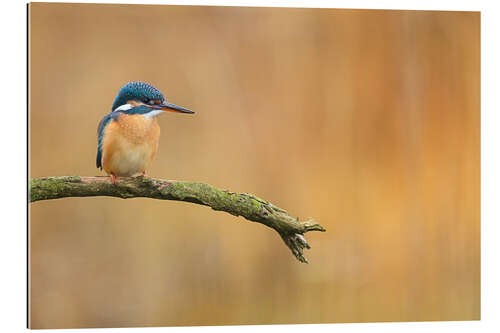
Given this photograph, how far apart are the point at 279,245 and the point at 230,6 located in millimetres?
1420

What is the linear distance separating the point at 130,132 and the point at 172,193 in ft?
1.30

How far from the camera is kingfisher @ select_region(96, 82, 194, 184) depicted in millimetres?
4086

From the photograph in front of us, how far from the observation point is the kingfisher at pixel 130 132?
4086 millimetres

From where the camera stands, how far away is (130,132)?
4.09 m

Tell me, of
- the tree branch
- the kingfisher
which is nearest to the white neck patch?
the kingfisher

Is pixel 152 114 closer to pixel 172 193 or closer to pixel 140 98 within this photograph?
pixel 140 98

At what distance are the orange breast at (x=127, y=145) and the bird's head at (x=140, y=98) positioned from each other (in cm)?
9

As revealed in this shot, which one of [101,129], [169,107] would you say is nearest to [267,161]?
[169,107]

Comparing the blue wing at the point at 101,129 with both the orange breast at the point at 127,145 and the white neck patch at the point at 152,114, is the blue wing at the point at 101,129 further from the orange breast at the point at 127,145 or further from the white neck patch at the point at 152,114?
the white neck patch at the point at 152,114

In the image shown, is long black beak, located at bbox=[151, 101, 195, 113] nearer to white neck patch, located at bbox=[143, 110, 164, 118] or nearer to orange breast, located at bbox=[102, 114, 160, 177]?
white neck patch, located at bbox=[143, 110, 164, 118]

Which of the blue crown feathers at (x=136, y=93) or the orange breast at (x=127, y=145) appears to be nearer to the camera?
the orange breast at (x=127, y=145)

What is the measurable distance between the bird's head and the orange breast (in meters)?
0.09

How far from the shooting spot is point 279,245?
4.50 meters

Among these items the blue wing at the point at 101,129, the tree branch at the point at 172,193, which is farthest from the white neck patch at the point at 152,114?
the tree branch at the point at 172,193
